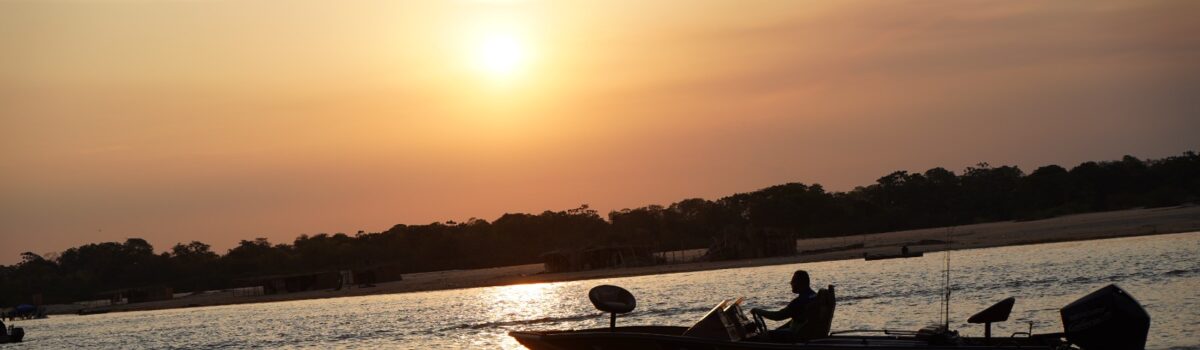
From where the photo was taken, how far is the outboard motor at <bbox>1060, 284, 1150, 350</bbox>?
60.0 feet

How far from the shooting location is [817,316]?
64.2 feet

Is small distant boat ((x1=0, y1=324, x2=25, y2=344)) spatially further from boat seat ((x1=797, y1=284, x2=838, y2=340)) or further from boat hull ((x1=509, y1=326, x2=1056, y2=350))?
boat seat ((x1=797, y1=284, x2=838, y2=340))

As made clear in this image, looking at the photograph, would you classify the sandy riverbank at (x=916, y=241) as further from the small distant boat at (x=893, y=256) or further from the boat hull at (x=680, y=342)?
the boat hull at (x=680, y=342)

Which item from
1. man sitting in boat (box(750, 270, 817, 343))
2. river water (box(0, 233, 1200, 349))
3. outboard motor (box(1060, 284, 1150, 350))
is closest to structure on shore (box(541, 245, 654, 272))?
river water (box(0, 233, 1200, 349))

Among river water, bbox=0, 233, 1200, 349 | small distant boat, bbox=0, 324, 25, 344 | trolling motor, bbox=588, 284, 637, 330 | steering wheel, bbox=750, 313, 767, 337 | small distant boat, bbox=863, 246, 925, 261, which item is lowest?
small distant boat, bbox=0, 324, 25, 344

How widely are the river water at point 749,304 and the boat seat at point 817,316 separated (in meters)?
8.36

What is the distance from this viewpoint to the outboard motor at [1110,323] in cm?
1830

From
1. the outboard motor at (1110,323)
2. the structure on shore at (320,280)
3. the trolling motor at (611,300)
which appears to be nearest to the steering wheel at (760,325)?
the trolling motor at (611,300)

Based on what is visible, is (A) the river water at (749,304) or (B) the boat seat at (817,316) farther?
(A) the river water at (749,304)

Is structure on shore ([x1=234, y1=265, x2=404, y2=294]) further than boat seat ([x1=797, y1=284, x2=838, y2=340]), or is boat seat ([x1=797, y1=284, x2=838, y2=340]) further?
structure on shore ([x1=234, y1=265, x2=404, y2=294])

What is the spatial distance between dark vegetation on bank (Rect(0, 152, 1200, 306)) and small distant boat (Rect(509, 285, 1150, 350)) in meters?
88.3

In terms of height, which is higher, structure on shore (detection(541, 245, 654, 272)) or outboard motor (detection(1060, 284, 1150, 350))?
structure on shore (detection(541, 245, 654, 272))

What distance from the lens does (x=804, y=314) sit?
64.2 feet

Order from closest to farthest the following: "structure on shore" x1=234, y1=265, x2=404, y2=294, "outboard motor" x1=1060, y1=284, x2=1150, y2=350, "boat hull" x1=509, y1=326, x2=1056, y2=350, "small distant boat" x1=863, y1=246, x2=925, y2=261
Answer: "outboard motor" x1=1060, y1=284, x2=1150, y2=350 < "boat hull" x1=509, y1=326, x2=1056, y2=350 < "small distant boat" x1=863, y1=246, x2=925, y2=261 < "structure on shore" x1=234, y1=265, x2=404, y2=294
